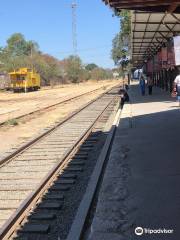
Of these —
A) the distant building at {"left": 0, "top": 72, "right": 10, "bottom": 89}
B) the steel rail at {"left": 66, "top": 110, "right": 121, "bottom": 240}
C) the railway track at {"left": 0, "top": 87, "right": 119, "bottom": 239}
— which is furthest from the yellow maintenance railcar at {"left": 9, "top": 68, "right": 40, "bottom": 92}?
the steel rail at {"left": 66, "top": 110, "right": 121, "bottom": 240}

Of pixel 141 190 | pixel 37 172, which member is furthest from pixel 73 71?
pixel 141 190

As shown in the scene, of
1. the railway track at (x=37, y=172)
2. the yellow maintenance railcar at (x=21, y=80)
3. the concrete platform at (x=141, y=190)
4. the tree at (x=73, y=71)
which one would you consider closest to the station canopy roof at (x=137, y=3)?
the concrete platform at (x=141, y=190)

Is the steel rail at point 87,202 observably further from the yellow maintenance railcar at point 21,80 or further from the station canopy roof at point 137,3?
the yellow maintenance railcar at point 21,80

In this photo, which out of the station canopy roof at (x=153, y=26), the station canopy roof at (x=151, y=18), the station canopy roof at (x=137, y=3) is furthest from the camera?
the station canopy roof at (x=153, y=26)

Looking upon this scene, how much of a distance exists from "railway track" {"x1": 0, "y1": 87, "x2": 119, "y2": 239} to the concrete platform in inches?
32.2

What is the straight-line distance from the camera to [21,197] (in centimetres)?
951

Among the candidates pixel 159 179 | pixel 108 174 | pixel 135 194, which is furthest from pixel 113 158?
pixel 135 194

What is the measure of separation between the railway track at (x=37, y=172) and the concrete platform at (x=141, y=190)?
0.82 metres

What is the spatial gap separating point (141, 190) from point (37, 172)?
10.9ft

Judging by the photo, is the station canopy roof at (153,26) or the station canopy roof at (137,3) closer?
the station canopy roof at (137,3)

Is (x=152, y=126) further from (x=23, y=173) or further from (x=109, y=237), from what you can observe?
(x=109, y=237)

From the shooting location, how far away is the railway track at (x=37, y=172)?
27.9ft

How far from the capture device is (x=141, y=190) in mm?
8930

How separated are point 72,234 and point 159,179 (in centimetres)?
316
